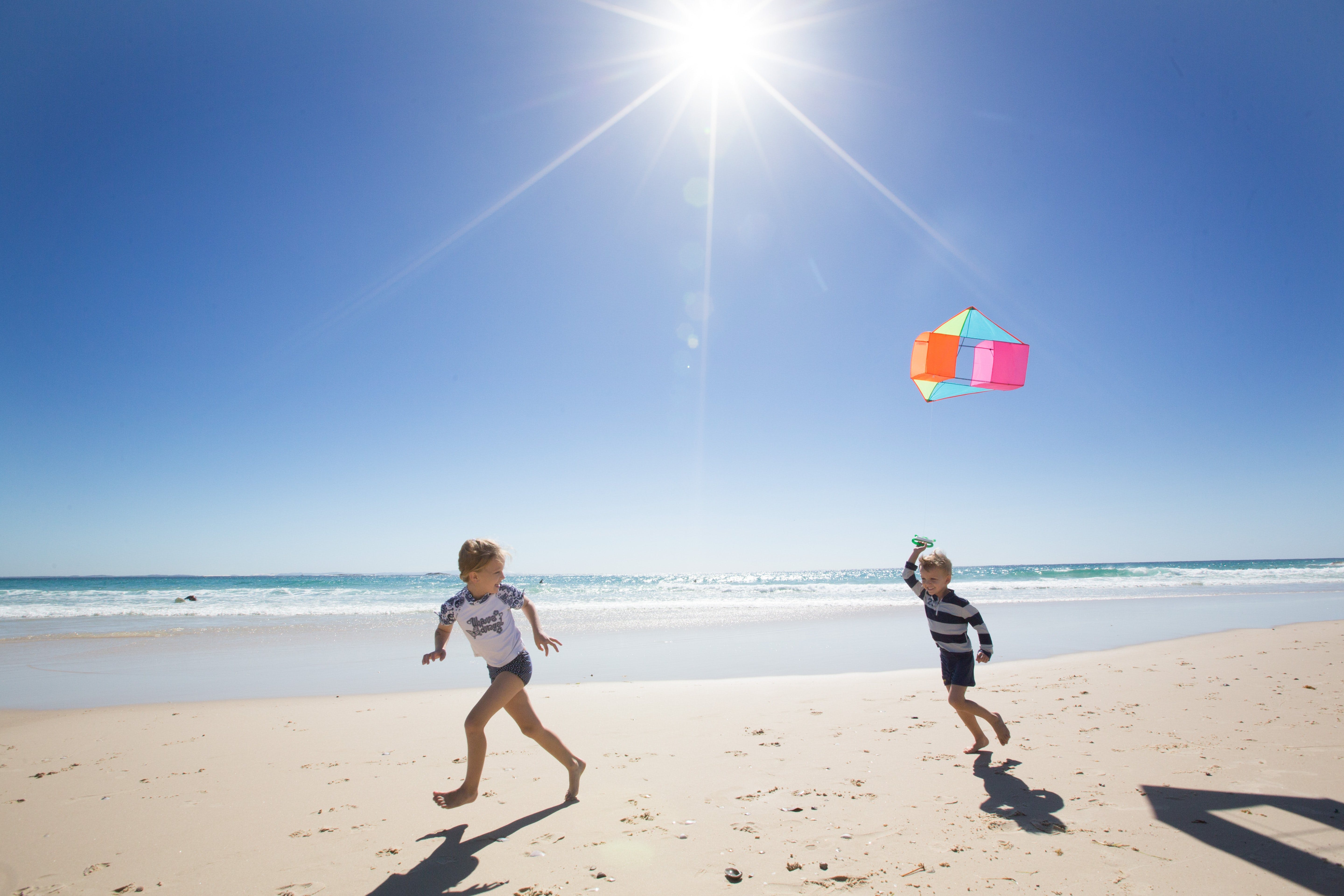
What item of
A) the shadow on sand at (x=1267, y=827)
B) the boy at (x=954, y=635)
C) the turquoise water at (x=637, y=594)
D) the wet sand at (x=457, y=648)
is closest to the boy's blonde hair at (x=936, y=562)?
the boy at (x=954, y=635)

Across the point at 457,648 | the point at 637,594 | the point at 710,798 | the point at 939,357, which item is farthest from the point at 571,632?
the point at 637,594

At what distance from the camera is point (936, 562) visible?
475 centimetres

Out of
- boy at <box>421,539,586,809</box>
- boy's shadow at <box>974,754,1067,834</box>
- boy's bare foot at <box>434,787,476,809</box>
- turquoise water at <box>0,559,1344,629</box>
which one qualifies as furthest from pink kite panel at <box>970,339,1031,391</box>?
turquoise water at <box>0,559,1344,629</box>

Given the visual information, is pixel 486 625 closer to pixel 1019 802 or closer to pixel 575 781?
pixel 575 781

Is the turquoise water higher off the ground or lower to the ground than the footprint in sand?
lower

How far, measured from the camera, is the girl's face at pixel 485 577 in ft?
12.2

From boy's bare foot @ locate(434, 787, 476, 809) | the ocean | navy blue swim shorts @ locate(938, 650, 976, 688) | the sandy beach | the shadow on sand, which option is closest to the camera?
the shadow on sand

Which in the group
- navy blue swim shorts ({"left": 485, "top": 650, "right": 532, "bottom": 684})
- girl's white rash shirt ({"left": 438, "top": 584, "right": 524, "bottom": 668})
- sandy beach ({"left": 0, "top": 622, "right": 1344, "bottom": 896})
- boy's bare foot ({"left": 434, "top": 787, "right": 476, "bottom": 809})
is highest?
girl's white rash shirt ({"left": 438, "top": 584, "right": 524, "bottom": 668})

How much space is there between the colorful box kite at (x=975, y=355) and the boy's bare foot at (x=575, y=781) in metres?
5.51

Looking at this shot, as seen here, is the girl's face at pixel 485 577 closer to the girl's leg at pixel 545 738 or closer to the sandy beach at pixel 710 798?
the girl's leg at pixel 545 738

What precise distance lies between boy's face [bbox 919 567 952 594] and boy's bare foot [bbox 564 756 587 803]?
9.15 ft

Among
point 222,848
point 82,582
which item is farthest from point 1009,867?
point 82,582

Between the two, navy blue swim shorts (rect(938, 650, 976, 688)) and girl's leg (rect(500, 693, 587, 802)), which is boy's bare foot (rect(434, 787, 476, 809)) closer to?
girl's leg (rect(500, 693, 587, 802))

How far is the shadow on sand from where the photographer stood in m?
2.72
